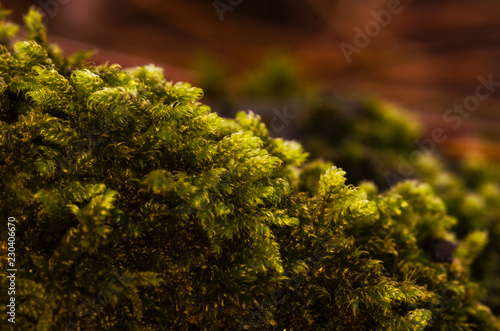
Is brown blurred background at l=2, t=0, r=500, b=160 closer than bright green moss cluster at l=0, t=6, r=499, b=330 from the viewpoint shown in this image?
No

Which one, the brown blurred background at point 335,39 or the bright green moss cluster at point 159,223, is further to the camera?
the brown blurred background at point 335,39

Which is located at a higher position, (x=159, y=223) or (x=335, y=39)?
(x=335, y=39)

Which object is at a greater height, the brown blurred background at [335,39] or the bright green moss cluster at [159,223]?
the brown blurred background at [335,39]

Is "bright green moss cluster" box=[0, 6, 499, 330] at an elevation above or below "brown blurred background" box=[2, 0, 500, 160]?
below

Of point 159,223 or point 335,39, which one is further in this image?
point 335,39

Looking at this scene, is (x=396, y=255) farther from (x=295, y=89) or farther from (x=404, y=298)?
(x=295, y=89)
